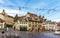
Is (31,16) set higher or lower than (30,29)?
higher

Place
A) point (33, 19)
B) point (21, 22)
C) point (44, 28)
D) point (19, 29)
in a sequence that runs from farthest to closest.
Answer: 1. point (33, 19)
2. point (44, 28)
3. point (21, 22)
4. point (19, 29)

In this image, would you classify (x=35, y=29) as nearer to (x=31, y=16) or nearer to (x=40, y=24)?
(x=40, y=24)

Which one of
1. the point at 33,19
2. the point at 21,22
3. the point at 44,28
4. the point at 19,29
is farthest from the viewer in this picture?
the point at 33,19

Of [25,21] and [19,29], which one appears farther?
[25,21]

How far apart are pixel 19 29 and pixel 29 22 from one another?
10.2 metres

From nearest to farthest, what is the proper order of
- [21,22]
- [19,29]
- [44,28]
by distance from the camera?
[19,29] < [21,22] < [44,28]

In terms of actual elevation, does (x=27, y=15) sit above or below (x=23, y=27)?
above

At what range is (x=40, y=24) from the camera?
81125 mm

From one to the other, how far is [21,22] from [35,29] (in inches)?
252

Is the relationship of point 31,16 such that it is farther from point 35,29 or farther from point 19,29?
point 19,29

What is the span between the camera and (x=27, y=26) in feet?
251

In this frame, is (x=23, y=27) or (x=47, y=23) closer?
(x=23, y=27)

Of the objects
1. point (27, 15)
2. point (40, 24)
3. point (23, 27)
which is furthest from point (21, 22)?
point (27, 15)

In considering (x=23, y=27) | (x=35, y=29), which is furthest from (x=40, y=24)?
(x=23, y=27)
